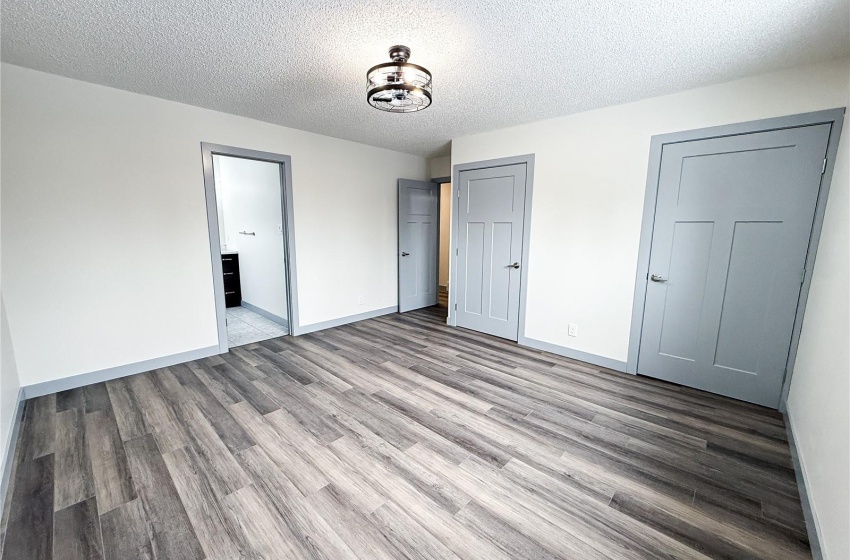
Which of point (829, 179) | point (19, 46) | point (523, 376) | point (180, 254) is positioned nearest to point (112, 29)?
point (19, 46)

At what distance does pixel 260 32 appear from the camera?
6.25 feet

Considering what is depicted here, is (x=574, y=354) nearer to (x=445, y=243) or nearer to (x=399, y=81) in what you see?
(x=399, y=81)

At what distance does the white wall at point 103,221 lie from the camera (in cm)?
242

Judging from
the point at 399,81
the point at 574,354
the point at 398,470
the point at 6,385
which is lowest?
the point at 398,470

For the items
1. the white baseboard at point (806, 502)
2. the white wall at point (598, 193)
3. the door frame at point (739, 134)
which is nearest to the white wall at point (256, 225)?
the white wall at point (598, 193)

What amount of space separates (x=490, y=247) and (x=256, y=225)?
337cm

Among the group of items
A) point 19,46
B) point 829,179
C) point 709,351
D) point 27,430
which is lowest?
point 27,430

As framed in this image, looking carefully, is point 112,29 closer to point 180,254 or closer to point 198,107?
point 198,107

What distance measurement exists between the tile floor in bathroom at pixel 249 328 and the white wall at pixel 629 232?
10.5ft

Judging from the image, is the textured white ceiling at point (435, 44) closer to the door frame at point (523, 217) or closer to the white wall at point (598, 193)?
the white wall at point (598, 193)

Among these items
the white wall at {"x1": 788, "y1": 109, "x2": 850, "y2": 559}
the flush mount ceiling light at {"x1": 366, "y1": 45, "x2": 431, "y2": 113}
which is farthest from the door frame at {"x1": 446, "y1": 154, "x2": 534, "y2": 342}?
the white wall at {"x1": 788, "y1": 109, "x2": 850, "y2": 559}

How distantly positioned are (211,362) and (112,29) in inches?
105

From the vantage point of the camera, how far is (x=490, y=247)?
13.1 ft

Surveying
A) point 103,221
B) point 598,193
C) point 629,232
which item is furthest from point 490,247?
point 103,221
